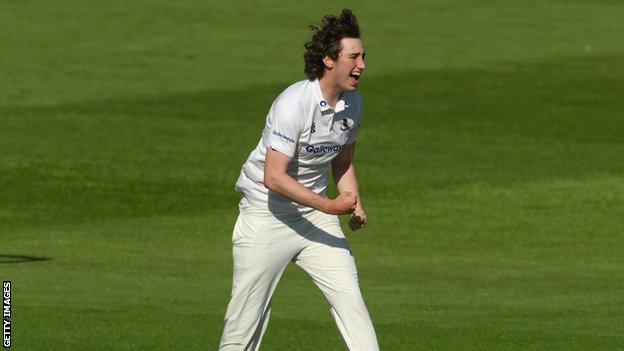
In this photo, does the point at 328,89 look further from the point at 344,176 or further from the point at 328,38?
the point at 344,176

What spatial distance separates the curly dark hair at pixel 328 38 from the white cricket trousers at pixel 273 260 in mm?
915

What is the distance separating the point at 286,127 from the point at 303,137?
0.15 metres

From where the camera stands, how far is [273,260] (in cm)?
1003

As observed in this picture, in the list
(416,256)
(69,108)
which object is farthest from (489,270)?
(69,108)

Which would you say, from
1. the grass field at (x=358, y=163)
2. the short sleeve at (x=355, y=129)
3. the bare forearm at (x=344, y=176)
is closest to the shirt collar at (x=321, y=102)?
the short sleeve at (x=355, y=129)

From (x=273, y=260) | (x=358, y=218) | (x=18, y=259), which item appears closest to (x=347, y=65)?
(x=358, y=218)

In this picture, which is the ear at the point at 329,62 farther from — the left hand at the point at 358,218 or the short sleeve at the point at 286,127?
the left hand at the point at 358,218

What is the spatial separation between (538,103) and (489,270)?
17411mm

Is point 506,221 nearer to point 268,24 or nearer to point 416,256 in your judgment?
point 416,256

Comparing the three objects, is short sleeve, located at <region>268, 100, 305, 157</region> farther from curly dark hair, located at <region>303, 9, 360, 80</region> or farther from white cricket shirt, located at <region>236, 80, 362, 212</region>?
curly dark hair, located at <region>303, 9, 360, 80</region>

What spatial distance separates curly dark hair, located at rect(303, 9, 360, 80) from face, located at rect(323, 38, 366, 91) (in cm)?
3

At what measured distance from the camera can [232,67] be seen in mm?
40375

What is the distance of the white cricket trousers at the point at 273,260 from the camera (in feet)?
32.8

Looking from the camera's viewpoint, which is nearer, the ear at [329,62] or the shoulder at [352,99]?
the ear at [329,62]
